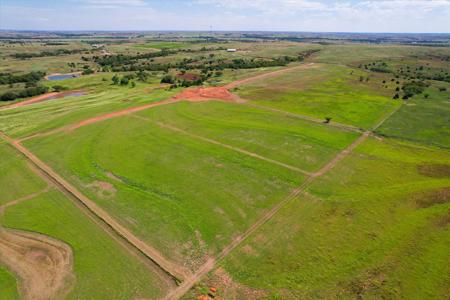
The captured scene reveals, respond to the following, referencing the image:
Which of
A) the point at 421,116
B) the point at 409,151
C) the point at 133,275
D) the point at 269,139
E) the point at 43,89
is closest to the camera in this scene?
the point at 133,275

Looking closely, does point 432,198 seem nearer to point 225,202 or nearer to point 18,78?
point 225,202

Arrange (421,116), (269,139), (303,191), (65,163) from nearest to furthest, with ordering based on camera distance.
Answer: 1. (303,191)
2. (65,163)
3. (269,139)
4. (421,116)

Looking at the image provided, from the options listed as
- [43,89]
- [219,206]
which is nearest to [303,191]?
[219,206]

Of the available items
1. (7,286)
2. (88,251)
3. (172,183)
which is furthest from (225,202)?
(7,286)

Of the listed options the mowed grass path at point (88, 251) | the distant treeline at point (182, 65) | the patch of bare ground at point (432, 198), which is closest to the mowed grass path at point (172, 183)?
the mowed grass path at point (88, 251)

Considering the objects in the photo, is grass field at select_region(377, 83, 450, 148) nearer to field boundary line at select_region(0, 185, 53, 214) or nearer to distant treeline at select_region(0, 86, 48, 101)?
field boundary line at select_region(0, 185, 53, 214)

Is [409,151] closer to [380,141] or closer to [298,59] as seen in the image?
[380,141]

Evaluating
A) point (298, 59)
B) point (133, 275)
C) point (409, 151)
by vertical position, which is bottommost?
point (133, 275)
